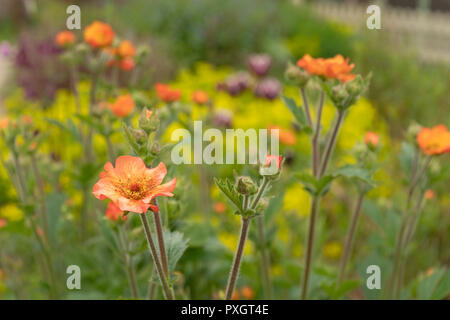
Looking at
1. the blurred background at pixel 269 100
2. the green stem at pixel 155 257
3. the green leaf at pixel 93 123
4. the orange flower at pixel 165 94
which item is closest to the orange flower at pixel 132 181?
the green stem at pixel 155 257

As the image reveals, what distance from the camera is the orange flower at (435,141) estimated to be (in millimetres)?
1122

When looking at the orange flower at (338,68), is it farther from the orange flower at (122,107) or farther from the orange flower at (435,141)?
the orange flower at (122,107)

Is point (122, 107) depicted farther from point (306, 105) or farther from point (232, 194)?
point (232, 194)

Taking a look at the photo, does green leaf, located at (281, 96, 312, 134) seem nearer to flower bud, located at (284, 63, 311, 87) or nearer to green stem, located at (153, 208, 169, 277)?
flower bud, located at (284, 63, 311, 87)

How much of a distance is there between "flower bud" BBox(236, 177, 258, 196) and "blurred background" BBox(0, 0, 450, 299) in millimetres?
282

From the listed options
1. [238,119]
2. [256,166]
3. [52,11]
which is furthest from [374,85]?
[52,11]

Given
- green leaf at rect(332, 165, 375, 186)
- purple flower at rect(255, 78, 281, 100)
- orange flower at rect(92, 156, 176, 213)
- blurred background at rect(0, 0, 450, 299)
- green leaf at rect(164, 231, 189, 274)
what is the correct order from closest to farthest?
1. orange flower at rect(92, 156, 176, 213)
2. green leaf at rect(164, 231, 189, 274)
3. green leaf at rect(332, 165, 375, 186)
4. blurred background at rect(0, 0, 450, 299)
5. purple flower at rect(255, 78, 281, 100)

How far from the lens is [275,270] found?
192 cm

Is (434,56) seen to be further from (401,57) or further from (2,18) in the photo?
(2,18)

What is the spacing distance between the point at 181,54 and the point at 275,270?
3.69 meters

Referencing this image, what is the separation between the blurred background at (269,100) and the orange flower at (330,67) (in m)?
0.36

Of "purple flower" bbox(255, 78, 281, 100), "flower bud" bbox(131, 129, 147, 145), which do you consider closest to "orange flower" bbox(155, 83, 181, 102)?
"flower bud" bbox(131, 129, 147, 145)

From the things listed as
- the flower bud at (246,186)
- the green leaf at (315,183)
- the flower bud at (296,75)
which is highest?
the flower bud at (296,75)

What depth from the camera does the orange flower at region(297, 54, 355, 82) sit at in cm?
102
